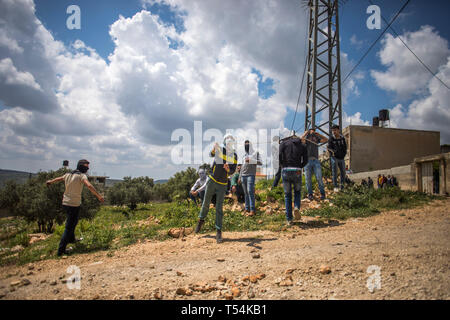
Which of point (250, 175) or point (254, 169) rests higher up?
point (254, 169)

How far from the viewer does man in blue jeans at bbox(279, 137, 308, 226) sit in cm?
513

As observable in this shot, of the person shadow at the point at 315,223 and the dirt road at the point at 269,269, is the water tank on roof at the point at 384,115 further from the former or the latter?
the person shadow at the point at 315,223

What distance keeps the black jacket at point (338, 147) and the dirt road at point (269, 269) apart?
9.19ft

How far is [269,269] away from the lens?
2.81 meters

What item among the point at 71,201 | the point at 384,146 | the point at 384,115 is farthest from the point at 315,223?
the point at 384,115

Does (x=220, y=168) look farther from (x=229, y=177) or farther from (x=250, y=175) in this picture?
(x=250, y=175)

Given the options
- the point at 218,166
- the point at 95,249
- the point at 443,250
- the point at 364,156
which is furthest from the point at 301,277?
the point at 364,156

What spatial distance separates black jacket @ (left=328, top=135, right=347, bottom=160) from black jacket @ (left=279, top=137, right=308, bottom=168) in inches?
88.9

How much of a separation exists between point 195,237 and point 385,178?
29.8 feet

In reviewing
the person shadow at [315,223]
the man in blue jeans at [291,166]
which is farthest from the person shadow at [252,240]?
the person shadow at [315,223]

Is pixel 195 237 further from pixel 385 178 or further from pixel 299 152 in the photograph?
pixel 385 178

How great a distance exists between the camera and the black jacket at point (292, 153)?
5172mm

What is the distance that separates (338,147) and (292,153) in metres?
2.63

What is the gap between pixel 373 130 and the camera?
65.6 feet
